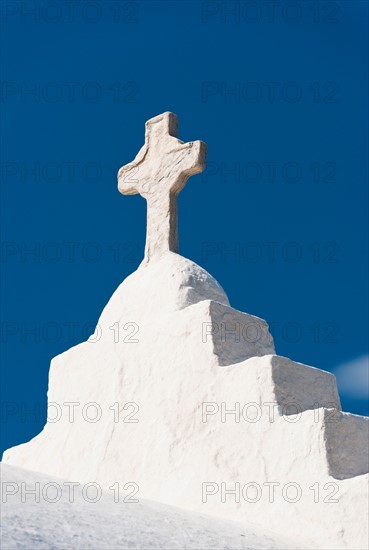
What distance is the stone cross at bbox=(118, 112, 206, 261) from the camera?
902cm

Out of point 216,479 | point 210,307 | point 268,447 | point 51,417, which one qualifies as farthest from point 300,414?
point 51,417

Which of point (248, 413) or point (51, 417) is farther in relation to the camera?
point (51, 417)

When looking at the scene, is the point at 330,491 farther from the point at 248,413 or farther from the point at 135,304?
the point at 135,304

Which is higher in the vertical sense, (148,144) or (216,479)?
(148,144)

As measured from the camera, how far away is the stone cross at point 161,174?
9023mm

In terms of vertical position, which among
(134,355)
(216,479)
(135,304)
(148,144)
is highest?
(148,144)

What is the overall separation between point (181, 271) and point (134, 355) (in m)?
1.05

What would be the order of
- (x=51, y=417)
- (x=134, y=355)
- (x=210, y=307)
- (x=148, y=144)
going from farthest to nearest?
(x=148, y=144)
(x=51, y=417)
(x=134, y=355)
(x=210, y=307)

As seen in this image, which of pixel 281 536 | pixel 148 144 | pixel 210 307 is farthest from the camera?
pixel 148 144

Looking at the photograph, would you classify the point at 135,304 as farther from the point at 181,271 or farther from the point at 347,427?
the point at 347,427

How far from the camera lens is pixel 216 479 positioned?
263 inches

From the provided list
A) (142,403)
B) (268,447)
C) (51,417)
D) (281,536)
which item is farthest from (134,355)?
(281,536)

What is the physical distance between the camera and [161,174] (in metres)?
9.31

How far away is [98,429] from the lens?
798cm
